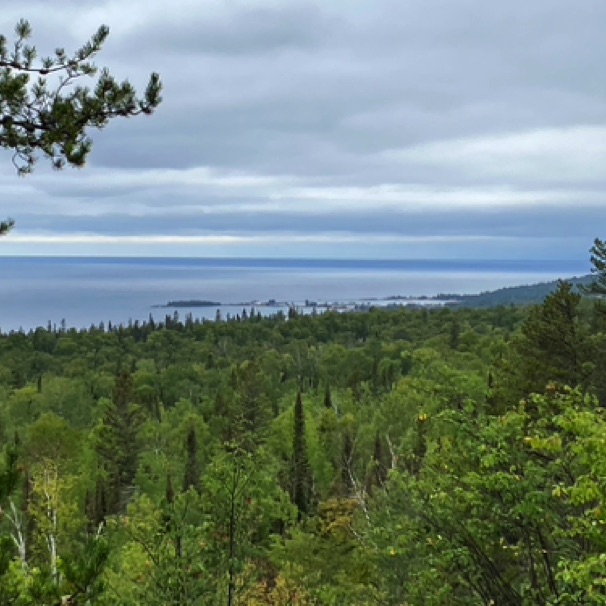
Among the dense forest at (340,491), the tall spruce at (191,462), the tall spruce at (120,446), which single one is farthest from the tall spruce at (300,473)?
the tall spruce at (120,446)

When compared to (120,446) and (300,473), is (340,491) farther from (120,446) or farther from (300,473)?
(120,446)

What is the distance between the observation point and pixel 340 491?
136 ft

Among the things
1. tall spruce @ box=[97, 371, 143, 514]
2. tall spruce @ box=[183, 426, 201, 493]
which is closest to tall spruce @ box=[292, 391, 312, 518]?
tall spruce @ box=[183, 426, 201, 493]

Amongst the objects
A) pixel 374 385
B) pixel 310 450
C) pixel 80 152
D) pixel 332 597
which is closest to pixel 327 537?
pixel 332 597

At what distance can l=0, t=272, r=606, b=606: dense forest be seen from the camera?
677 cm

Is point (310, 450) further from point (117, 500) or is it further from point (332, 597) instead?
point (332, 597)

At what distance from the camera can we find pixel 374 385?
77000 millimetres

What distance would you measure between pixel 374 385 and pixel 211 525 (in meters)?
67.2

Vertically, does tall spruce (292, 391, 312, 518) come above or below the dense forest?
below

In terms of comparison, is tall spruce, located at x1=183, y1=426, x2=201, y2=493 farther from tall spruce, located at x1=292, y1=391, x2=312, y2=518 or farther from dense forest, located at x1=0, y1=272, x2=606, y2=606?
tall spruce, located at x1=292, y1=391, x2=312, y2=518

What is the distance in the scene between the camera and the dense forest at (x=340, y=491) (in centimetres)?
677

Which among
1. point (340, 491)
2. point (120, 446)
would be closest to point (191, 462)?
point (120, 446)

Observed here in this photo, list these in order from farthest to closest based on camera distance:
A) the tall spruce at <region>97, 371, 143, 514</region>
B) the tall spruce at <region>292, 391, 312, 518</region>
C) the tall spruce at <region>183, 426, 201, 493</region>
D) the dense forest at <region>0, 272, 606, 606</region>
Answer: the tall spruce at <region>97, 371, 143, 514</region>
the tall spruce at <region>183, 426, 201, 493</region>
the tall spruce at <region>292, 391, 312, 518</region>
the dense forest at <region>0, 272, 606, 606</region>

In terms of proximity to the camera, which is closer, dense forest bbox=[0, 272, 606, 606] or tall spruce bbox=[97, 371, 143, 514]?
dense forest bbox=[0, 272, 606, 606]
